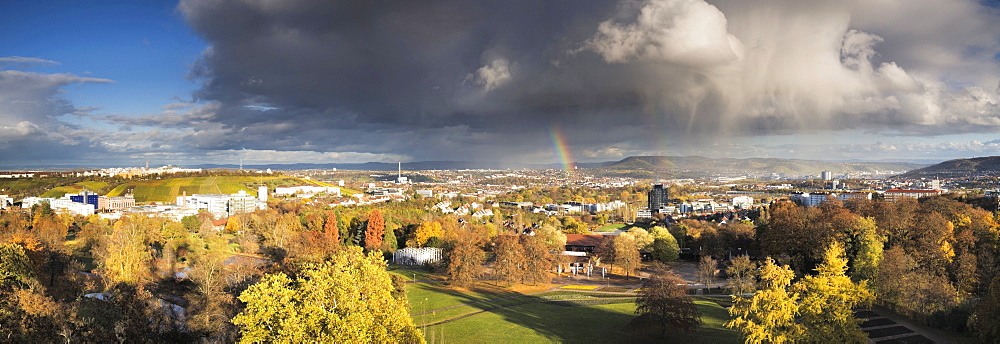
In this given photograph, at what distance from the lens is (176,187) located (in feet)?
377

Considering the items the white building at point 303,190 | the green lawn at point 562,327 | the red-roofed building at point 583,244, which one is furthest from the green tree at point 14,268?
the white building at point 303,190

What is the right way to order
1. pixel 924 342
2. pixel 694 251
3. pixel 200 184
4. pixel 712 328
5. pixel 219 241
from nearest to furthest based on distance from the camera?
pixel 924 342, pixel 712 328, pixel 219 241, pixel 694 251, pixel 200 184

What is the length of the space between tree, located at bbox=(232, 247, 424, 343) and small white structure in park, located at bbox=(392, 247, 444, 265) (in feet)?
127

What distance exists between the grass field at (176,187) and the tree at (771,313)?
373ft

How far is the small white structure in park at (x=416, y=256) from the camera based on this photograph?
2180 inches

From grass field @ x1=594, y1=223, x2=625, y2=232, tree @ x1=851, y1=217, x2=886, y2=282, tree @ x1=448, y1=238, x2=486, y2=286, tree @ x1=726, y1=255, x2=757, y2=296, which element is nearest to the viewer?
tree @ x1=851, y1=217, x2=886, y2=282

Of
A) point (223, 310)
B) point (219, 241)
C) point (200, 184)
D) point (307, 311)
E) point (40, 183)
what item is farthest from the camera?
point (200, 184)

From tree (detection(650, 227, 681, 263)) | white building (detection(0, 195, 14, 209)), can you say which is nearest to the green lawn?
tree (detection(650, 227, 681, 263))

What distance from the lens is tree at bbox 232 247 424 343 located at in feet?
48.2

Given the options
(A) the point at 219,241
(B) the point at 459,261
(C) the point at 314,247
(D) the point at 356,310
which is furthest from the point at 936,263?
(A) the point at 219,241

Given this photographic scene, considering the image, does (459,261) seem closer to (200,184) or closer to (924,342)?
(924,342)

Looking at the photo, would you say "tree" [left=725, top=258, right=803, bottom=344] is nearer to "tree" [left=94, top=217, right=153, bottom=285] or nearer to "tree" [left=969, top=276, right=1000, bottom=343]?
"tree" [left=969, top=276, right=1000, bottom=343]

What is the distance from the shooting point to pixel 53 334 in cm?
1933

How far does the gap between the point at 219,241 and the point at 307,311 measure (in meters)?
38.8
